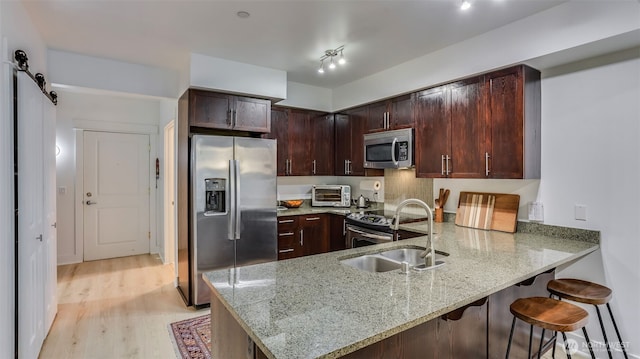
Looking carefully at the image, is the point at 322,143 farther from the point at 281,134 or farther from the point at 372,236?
the point at 372,236

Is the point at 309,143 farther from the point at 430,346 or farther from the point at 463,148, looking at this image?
the point at 430,346

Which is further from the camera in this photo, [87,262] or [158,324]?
[87,262]

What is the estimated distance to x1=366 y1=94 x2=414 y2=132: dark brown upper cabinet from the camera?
3.41 meters

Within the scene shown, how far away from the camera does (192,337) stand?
273 cm

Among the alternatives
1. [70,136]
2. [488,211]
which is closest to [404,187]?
[488,211]

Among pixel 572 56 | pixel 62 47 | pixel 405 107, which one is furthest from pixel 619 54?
pixel 62 47

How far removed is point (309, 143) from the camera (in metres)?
4.32

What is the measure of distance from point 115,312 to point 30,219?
4.84 feet

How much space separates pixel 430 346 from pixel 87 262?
5279 mm

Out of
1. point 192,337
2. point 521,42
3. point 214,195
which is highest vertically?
point 521,42

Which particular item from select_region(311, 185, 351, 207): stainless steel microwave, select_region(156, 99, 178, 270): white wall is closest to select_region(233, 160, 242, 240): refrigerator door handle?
select_region(311, 185, 351, 207): stainless steel microwave

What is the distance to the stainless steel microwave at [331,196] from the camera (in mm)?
4316

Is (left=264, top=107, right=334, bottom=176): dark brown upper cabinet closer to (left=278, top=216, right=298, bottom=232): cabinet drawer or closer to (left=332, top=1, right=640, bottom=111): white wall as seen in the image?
(left=278, top=216, right=298, bottom=232): cabinet drawer

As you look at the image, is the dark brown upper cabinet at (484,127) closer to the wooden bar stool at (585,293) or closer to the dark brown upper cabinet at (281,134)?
the wooden bar stool at (585,293)
